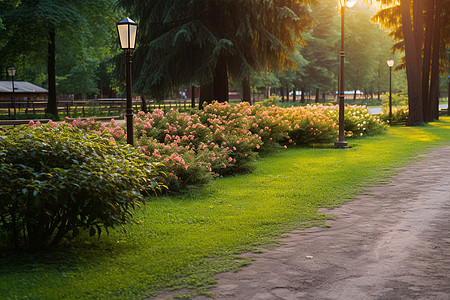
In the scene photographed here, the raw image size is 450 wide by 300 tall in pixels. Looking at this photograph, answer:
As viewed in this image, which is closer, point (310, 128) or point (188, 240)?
point (188, 240)

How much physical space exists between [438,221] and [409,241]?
1319mm

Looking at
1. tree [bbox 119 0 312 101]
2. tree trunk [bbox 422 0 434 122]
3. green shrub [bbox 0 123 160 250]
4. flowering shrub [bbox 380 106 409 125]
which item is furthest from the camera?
tree trunk [bbox 422 0 434 122]

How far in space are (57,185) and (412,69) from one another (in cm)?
2780

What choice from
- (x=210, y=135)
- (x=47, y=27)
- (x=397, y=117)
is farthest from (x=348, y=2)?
(x=47, y=27)

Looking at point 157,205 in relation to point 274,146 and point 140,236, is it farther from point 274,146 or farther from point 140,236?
point 274,146

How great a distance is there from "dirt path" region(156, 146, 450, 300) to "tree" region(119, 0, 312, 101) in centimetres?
1390

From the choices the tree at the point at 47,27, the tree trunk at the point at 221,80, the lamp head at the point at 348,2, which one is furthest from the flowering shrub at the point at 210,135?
the tree at the point at 47,27

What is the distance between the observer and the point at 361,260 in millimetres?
5680

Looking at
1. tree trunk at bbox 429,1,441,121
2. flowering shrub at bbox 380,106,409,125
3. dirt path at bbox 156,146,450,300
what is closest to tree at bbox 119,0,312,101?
flowering shrub at bbox 380,106,409,125

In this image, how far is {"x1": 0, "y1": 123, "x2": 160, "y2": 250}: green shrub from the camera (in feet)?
17.4

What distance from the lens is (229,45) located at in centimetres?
2114

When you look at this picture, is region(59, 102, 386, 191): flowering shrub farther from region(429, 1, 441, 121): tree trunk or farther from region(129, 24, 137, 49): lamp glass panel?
region(429, 1, 441, 121): tree trunk

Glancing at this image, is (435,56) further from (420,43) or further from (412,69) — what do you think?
(412,69)

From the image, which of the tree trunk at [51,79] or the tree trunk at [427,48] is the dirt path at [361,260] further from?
the tree trunk at [51,79]
